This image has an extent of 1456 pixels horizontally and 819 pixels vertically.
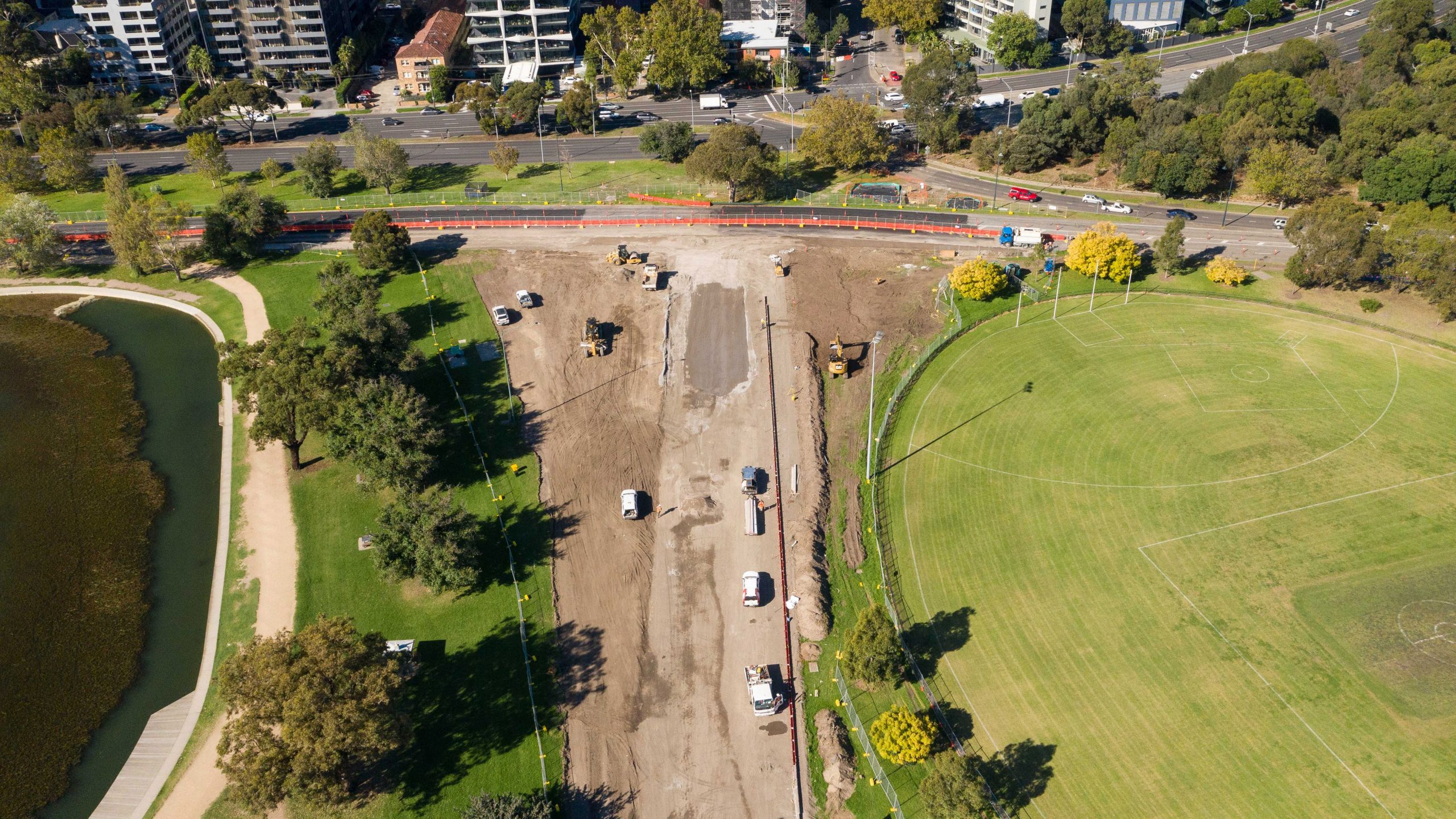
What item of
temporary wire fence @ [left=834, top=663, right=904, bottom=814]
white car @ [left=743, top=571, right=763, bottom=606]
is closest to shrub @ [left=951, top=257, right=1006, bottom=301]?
white car @ [left=743, top=571, right=763, bottom=606]

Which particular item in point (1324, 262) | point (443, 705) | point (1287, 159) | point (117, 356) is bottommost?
point (443, 705)

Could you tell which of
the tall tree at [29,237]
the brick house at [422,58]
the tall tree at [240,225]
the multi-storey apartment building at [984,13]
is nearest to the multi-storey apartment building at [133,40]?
the brick house at [422,58]

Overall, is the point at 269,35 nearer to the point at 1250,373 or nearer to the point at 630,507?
the point at 630,507

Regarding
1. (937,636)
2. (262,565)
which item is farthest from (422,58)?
(937,636)

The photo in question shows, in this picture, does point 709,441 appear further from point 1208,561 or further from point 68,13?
point 68,13

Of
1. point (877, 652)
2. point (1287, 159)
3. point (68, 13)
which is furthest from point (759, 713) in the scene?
point (68, 13)

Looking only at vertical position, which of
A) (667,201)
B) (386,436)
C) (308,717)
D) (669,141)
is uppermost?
(669,141)

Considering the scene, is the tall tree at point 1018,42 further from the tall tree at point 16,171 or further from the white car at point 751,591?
the tall tree at point 16,171
